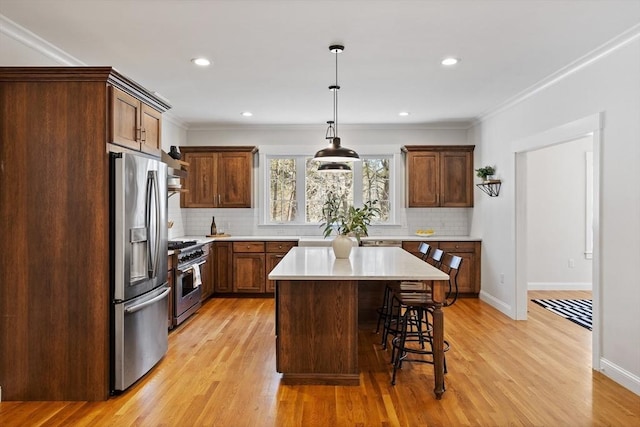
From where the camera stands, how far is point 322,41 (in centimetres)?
331

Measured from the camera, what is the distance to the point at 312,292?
319 centimetres

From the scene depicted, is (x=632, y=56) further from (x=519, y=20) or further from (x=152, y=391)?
(x=152, y=391)

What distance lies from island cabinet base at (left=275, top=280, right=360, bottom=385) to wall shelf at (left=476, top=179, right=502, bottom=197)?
10.7ft

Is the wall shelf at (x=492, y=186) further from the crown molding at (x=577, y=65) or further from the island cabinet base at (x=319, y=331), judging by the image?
the island cabinet base at (x=319, y=331)

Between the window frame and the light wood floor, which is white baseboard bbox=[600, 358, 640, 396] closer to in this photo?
the light wood floor

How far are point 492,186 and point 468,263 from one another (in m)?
1.21

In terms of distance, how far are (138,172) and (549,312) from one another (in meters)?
5.10

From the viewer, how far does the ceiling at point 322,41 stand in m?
2.77

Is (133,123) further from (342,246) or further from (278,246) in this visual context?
(278,246)

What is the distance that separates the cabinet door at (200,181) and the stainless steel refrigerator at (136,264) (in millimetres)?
2942

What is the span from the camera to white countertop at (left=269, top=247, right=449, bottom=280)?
2912mm

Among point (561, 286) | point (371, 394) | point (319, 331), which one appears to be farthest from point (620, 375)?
point (561, 286)

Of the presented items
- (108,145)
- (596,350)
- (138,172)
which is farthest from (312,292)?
(596,350)

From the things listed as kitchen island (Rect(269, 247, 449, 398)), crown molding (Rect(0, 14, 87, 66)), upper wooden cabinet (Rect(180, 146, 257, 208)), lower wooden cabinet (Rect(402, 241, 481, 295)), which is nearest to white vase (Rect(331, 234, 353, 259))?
kitchen island (Rect(269, 247, 449, 398))
